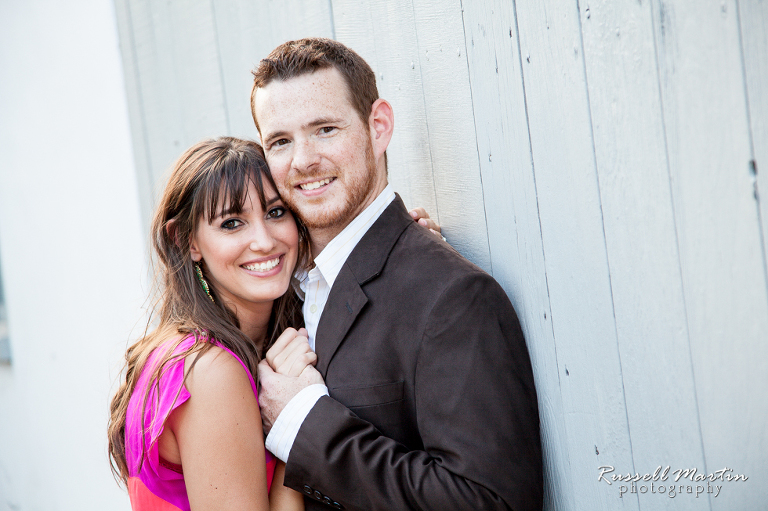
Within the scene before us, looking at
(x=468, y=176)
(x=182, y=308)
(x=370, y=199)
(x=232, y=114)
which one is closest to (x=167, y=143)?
(x=232, y=114)

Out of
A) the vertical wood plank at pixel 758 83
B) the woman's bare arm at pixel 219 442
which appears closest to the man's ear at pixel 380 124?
the woman's bare arm at pixel 219 442

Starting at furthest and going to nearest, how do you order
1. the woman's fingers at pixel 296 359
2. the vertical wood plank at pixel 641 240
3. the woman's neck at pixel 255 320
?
1. the woman's neck at pixel 255 320
2. the woman's fingers at pixel 296 359
3. the vertical wood plank at pixel 641 240

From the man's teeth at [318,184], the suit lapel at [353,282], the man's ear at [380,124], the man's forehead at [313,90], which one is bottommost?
the suit lapel at [353,282]

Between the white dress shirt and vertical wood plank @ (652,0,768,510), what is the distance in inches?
37.7

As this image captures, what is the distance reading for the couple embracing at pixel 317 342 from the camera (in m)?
1.57

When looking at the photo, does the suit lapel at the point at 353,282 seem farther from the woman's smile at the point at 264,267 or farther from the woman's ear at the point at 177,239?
the woman's ear at the point at 177,239

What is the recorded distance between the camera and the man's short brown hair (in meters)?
1.98

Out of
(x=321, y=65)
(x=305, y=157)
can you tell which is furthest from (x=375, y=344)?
(x=321, y=65)

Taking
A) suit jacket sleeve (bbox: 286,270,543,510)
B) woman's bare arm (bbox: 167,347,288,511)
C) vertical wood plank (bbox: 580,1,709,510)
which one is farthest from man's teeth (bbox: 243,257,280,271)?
vertical wood plank (bbox: 580,1,709,510)

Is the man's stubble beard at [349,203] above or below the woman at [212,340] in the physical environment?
above

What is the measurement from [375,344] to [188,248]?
794mm

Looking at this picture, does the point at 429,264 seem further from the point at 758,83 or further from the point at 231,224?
the point at 758,83

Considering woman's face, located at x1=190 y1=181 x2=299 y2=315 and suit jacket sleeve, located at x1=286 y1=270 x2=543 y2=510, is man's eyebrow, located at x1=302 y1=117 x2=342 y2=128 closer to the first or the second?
woman's face, located at x1=190 y1=181 x2=299 y2=315

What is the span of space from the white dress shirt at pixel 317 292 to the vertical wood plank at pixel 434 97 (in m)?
0.21
